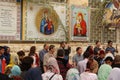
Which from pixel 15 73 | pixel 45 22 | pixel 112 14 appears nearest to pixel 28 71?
pixel 15 73

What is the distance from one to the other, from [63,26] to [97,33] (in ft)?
9.13

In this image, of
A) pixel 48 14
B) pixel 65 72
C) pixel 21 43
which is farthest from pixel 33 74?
pixel 48 14

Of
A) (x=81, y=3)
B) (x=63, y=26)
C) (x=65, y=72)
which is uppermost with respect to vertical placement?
(x=81, y=3)

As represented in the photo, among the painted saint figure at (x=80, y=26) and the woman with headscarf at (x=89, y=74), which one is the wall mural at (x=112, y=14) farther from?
the woman with headscarf at (x=89, y=74)

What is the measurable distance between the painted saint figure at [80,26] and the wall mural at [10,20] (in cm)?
366

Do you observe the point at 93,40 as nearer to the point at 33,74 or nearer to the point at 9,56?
the point at 9,56

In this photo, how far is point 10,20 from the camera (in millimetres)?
16078

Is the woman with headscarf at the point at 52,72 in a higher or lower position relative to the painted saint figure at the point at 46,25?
lower

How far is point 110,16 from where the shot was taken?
19.6m

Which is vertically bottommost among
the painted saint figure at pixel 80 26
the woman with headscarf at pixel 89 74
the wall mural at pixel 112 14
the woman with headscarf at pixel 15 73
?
the woman with headscarf at pixel 89 74

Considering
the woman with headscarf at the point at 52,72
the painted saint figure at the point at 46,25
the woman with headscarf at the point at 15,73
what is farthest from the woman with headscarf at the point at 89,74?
the painted saint figure at the point at 46,25

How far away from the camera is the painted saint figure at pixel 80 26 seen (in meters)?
18.9

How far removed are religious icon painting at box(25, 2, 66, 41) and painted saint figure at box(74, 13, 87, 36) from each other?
80cm

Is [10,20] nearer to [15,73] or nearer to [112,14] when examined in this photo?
[112,14]
